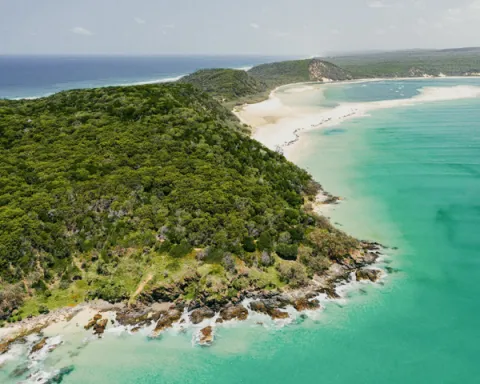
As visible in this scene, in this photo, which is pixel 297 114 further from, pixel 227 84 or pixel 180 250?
pixel 180 250

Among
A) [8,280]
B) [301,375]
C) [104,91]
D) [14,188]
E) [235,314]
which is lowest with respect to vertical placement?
[301,375]

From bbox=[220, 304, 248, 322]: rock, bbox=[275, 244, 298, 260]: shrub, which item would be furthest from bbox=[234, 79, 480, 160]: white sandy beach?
bbox=[220, 304, 248, 322]: rock

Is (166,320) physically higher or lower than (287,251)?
lower

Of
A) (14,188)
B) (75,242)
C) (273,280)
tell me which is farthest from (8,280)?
(273,280)

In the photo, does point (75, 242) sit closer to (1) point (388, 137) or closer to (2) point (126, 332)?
(2) point (126, 332)

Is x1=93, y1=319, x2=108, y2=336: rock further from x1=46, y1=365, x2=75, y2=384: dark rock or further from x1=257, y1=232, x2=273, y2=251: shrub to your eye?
x1=257, y1=232, x2=273, y2=251: shrub

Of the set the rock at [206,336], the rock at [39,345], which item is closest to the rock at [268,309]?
the rock at [206,336]

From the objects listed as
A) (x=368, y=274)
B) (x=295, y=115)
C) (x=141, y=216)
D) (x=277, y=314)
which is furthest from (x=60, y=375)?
(x=295, y=115)
